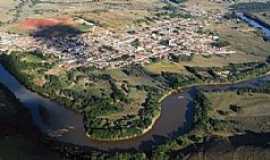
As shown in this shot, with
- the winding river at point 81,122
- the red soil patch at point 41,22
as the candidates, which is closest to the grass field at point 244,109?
the winding river at point 81,122

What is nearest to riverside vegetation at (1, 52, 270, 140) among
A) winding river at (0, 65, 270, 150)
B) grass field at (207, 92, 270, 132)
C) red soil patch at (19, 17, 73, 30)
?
winding river at (0, 65, 270, 150)

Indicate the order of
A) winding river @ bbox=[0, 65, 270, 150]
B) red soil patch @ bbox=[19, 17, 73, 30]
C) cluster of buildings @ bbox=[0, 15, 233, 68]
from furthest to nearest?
red soil patch @ bbox=[19, 17, 73, 30] → cluster of buildings @ bbox=[0, 15, 233, 68] → winding river @ bbox=[0, 65, 270, 150]

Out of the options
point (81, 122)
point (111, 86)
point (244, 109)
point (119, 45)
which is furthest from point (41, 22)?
point (244, 109)

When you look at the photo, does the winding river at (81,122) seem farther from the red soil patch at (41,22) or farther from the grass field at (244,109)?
the red soil patch at (41,22)

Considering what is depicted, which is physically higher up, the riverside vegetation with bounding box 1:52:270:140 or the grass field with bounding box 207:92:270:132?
the riverside vegetation with bounding box 1:52:270:140

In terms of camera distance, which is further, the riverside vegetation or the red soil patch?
the red soil patch

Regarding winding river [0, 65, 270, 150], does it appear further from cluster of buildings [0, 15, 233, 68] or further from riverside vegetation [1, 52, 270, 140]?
cluster of buildings [0, 15, 233, 68]

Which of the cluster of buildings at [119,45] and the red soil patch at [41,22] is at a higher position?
the red soil patch at [41,22]
